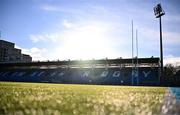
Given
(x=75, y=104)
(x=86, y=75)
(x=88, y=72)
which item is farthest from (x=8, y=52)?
(x=75, y=104)

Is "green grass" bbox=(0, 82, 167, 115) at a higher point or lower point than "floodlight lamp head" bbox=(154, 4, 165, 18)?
lower

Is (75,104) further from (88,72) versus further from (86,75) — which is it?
(88,72)

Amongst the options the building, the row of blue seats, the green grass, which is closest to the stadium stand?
the row of blue seats

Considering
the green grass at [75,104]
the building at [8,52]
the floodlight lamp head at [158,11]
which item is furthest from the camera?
the building at [8,52]

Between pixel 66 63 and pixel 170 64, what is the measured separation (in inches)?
1691

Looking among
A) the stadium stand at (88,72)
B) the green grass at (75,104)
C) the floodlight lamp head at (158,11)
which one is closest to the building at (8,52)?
the stadium stand at (88,72)

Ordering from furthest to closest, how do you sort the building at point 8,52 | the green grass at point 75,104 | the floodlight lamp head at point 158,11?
the building at point 8,52
the floodlight lamp head at point 158,11
the green grass at point 75,104

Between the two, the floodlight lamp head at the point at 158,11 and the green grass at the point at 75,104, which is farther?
the floodlight lamp head at the point at 158,11

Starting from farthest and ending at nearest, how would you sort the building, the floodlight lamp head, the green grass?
the building < the floodlight lamp head < the green grass

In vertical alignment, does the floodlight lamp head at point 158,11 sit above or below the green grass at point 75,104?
above

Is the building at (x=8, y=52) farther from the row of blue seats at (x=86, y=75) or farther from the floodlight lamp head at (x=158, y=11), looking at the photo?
the floodlight lamp head at (x=158, y=11)

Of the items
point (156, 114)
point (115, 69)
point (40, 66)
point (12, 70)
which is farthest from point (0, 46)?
point (156, 114)

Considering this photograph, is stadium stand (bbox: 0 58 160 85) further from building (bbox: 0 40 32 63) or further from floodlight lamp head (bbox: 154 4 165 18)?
building (bbox: 0 40 32 63)

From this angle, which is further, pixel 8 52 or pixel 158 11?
pixel 8 52
